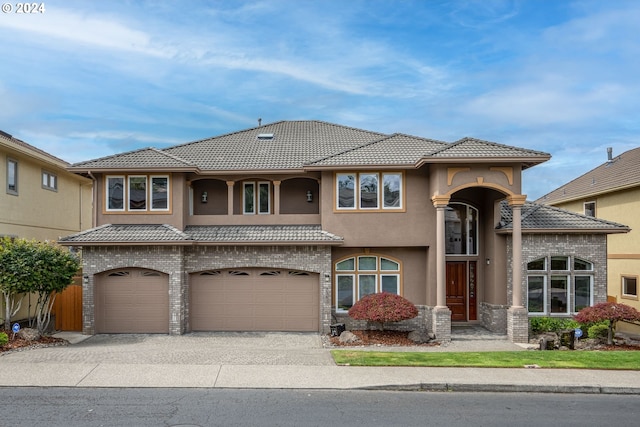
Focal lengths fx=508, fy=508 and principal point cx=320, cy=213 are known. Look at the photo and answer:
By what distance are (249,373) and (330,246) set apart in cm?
650

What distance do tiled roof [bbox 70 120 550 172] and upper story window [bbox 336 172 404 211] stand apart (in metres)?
0.62

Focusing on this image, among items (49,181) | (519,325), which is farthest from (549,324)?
(49,181)

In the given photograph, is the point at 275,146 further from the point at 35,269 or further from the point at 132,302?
the point at 35,269

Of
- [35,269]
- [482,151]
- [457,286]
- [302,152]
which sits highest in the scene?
[302,152]

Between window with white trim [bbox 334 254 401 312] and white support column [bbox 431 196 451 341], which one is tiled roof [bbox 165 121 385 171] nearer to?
window with white trim [bbox 334 254 401 312]

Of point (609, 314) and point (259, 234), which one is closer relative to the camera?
point (609, 314)

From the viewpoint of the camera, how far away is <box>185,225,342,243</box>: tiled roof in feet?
53.6

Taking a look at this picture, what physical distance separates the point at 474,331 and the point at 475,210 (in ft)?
14.0

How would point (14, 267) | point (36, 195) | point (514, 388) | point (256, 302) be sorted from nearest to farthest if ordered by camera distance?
point (514, 388), point (14, 267), point (256, 302), point (36, 195)

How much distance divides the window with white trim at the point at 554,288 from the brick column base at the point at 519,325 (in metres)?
1.40

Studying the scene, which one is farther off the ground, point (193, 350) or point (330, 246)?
point (330, 246)

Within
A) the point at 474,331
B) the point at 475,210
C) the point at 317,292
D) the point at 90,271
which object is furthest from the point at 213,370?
the point at 475,210

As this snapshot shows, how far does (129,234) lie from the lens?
16.3 m

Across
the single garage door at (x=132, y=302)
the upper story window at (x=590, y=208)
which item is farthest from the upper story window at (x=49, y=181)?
the upper story window at (x=590, y=208)
